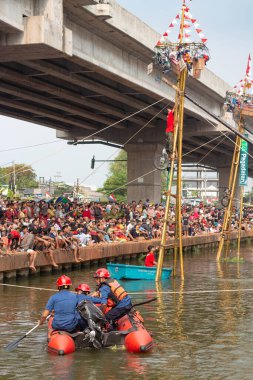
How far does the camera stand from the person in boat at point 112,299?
63.8 feet

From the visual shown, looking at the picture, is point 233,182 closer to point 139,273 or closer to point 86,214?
point 86,214

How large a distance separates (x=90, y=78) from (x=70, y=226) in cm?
857

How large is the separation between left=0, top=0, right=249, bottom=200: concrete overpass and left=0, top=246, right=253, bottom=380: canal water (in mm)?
9473

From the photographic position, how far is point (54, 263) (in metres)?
37.5

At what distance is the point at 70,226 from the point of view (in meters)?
42.1

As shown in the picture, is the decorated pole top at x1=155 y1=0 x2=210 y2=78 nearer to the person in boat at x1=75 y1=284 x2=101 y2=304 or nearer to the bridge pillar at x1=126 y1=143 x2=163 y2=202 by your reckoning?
the person in boat at x1=75 y1=284 x2=101 y2=304

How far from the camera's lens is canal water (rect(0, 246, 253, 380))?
17.1m

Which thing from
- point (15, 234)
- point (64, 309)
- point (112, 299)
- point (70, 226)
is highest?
point (70, 226)

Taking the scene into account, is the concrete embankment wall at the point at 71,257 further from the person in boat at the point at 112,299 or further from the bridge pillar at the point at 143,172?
the person in boat at the point at 112,299

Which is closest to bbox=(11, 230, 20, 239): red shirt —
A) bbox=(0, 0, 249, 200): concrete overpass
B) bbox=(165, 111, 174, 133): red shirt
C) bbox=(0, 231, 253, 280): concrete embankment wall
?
bbox=(0, 231, 253, 280): concrete embankment wall

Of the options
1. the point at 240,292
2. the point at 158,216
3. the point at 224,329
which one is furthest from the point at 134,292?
the point at 158,216

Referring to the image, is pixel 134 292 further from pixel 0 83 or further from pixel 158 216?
pixel 158 216

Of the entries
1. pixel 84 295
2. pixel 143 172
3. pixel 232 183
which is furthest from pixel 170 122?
pixel 143 172

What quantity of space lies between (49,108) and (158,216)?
32.1ft
